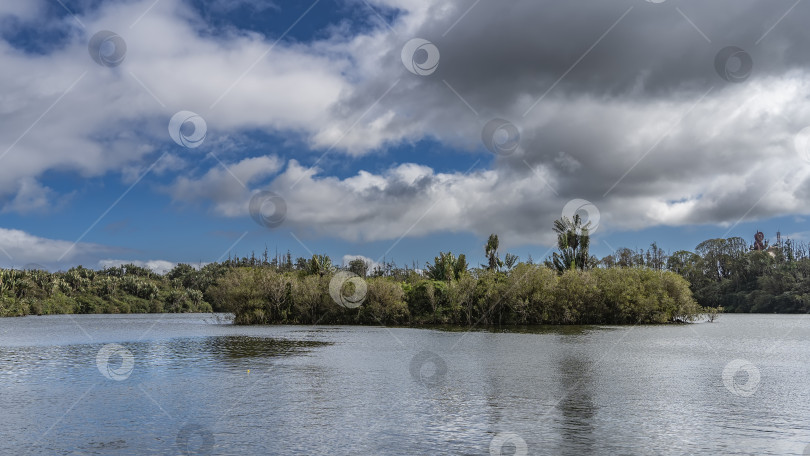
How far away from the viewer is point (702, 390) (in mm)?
26812

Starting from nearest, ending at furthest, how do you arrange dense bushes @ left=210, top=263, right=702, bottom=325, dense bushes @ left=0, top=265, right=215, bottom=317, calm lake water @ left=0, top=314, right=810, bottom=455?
1. calm lake water @ left=0, top=314, right=810, bottom=455
2. dense bushes @ left=210, top=263, right=702, bottom=325
3. dense bushes @ left=0, top=265, right=215, bottom=317

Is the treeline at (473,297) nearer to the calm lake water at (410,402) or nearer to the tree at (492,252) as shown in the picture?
the tree at (492,252)

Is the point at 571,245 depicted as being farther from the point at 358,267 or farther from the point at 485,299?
the point at 358,267

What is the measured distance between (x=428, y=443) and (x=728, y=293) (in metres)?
167

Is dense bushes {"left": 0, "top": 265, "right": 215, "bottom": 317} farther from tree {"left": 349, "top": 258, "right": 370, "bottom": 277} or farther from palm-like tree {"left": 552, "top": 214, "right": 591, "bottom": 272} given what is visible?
palm-like tree {"left": 552, "top": 214, "right": 591, "bottom": 272}

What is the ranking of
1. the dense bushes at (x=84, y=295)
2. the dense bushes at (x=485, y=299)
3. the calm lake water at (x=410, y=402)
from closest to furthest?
the calm lake water at (x=410, y=402), the dense bushes at (x=485, y=299), the dense bushes at (x=84, y=295)

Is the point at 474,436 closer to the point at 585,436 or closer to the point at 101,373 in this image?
the point at 585,436

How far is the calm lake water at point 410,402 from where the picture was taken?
57.8 feet

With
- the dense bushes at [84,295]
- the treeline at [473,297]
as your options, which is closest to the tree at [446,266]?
the treeline at [473,297]

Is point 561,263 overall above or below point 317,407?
above

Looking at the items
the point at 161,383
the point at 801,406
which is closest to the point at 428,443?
the point at 801,406

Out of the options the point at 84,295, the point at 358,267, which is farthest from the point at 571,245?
the point at 84,295

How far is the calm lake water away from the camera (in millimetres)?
17609

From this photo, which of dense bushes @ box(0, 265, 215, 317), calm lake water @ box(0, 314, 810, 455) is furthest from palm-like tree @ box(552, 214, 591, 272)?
dense bushes @ box(0, 265, 215, 317)
